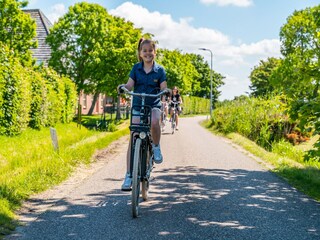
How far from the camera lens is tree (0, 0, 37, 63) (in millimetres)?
29297

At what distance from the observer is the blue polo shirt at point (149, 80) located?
18.6ft

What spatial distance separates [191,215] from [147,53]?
7.12ft

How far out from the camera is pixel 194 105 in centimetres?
7350

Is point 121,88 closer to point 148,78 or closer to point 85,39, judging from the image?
point 148,78

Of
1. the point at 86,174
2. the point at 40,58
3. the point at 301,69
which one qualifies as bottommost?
the point at 86,174

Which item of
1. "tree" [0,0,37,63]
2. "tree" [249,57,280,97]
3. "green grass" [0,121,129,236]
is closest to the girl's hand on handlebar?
"green grass" [0,121,129,236]

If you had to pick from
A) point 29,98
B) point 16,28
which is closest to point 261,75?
point 16,28

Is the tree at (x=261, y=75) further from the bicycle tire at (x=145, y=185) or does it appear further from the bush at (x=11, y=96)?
the bicycle tire at (x=145, y=185)

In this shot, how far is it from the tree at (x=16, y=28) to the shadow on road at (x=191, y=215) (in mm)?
24702

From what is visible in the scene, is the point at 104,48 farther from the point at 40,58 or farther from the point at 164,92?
the point at 164,92

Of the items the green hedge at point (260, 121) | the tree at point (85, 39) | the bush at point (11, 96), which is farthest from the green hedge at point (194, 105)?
the bush at point (11, 96)

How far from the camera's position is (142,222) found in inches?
201

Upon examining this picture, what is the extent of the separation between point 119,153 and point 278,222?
25.5 ft

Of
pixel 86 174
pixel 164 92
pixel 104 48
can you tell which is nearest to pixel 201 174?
pixel 86 174
